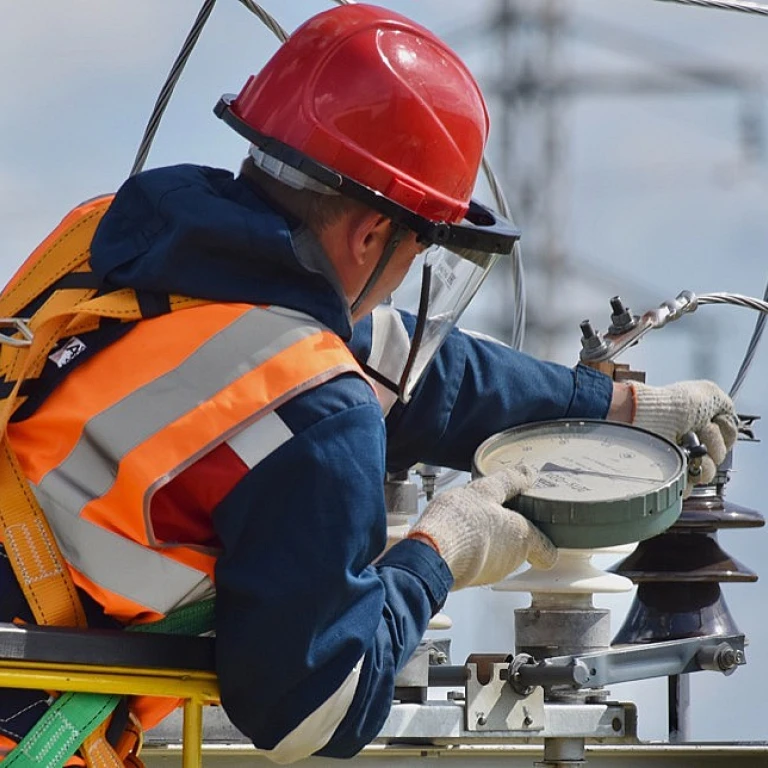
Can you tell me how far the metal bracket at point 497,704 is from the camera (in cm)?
293

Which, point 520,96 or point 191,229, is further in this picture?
point 520,96

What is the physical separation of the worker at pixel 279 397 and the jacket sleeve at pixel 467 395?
457mm

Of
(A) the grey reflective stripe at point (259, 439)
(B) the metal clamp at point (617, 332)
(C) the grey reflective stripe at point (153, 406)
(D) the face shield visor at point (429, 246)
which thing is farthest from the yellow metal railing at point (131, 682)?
(B) the metal clamp at point (617, 332)

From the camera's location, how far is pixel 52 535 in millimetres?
2090

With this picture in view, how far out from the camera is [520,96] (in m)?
12.5

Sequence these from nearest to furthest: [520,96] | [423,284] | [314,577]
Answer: [314,577] < [423,284] < [520,96]

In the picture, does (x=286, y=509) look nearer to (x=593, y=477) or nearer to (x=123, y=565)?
(x=123, y=565)

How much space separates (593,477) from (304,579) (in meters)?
0.84

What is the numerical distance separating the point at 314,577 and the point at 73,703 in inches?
14.0

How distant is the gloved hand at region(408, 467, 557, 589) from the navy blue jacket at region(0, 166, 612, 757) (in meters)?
0.13

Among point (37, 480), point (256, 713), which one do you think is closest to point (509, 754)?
point (256, 713)

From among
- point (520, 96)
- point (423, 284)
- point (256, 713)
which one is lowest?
point (520, 96)

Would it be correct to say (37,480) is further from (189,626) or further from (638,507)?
→ (638,507)

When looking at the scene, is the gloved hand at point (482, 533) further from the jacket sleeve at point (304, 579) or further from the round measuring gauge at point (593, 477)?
the jacket sleeve at point (304, 579)
